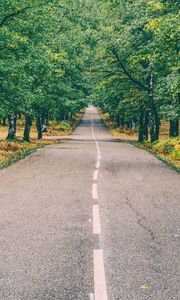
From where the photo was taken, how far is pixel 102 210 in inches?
368

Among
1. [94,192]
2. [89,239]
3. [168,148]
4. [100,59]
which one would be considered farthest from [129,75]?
[89,239]

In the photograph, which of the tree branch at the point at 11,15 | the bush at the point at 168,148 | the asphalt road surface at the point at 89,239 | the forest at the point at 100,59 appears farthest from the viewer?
the bush at the point at 168,148

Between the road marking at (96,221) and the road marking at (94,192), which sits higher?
the road marking at (96,221)

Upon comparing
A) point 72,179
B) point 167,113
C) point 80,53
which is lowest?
point 72,179

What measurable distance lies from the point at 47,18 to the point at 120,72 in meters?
14.7

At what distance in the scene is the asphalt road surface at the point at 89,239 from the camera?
5.00 meters

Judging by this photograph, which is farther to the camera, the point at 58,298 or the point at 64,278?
the point at 64,278

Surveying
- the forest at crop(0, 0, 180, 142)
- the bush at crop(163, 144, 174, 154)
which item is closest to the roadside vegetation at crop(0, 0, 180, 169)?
the forest at crop(0, 0, 180, 142)

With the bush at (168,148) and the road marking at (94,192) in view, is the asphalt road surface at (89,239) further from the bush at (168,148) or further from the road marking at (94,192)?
the bush at (168,148)

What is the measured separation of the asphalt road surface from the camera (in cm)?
500

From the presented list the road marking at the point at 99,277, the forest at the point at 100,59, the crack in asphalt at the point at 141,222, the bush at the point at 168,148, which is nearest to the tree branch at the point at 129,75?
the forest at the point at 100,59

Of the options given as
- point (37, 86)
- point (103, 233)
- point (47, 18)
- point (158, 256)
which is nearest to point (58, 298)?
point (158, 256)

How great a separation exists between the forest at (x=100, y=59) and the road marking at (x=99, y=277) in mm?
10253

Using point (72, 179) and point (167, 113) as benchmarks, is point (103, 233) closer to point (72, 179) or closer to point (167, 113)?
point (72, 179)
